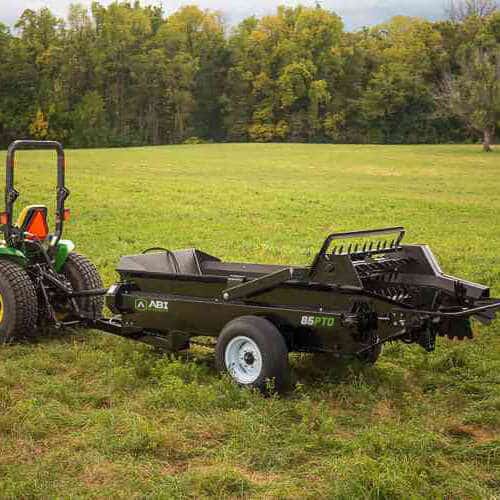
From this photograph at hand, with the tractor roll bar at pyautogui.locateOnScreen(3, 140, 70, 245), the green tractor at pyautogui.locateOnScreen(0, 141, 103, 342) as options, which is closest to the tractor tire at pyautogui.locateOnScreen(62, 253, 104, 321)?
the green tractor at pyautogui.locateOnScreen(0, 141, 103, 342)

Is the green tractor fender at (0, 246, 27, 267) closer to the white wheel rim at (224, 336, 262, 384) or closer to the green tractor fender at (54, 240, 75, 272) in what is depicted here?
Answer: the green tractor fender at (54, 240, 75, 272)

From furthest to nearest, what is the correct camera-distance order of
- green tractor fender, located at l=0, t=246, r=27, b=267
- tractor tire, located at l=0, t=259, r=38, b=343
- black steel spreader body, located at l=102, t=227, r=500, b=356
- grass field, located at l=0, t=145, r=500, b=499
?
green tractor fender, located at l=0, t=246, r=27, b=267 < tractor tire, located at l=0, t=259, r=38, b=343 < black steel spreader body, located at l=102, t=227, r=500, b=356 < grass field, located at l=0, t=145, r=500, b=499

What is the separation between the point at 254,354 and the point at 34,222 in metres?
2.93

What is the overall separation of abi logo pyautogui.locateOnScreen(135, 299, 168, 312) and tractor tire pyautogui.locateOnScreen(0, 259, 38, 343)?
43.6 inches

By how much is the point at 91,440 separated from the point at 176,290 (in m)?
1.89

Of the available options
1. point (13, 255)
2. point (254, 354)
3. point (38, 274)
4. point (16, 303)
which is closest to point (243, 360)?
point (254, 354)

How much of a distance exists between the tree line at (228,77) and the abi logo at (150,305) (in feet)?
227

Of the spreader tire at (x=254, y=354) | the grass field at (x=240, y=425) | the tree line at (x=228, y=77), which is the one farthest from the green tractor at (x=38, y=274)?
the tree line at (x=228, y=77)

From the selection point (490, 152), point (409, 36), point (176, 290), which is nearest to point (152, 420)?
point (176, 290)

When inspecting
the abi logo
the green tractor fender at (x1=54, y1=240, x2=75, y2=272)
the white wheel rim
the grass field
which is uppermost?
the green tractor fender at (x1=54, y1=240, x2=75, y2=272)

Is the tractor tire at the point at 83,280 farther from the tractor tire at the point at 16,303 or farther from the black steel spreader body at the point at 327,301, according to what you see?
the black steel spreader body at the point at 327,301

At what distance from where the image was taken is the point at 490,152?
56.2m

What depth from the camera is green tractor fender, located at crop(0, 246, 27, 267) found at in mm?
8062

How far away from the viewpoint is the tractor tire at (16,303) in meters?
7.73
